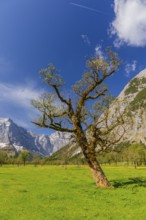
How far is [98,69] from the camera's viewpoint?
3719cm

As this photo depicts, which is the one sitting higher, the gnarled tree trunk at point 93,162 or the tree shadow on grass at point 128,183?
the gnarled tree trunk at point 93,162

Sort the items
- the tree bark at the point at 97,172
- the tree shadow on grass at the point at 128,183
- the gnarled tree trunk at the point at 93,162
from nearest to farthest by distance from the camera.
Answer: the tree bark at the point at 97,172, the gnarled tree trunk at the point at 93,162, the tree shadow on grass at the point at 128,183

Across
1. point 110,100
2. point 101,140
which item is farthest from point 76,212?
point 110,100

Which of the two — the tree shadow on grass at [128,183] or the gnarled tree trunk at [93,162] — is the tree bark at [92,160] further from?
the tree shadow on grass at [128,183]

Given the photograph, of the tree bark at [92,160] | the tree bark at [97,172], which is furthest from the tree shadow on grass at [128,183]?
the tree bark at [92,160]

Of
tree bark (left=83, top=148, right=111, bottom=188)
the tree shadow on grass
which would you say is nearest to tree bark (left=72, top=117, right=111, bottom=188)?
tree bark (left=83, top=148, right=111, bottom=188)

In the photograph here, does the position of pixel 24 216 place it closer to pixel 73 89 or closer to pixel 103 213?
pixel 103 213

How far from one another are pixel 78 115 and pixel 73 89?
5303mm

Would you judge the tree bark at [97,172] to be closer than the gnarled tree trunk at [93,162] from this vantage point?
Yes

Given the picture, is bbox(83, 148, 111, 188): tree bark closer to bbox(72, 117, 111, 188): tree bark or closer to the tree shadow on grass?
bbox(72, 117, 111, 188): tree bark

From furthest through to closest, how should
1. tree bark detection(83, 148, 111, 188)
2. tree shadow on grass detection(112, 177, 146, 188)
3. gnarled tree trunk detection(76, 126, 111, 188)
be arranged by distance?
tree shadow on grass detection(112, 177, 146, 188), gnarled tree trunk detection(76, 126, 111, 188), tree bark detection(83, 148, 111, 188)

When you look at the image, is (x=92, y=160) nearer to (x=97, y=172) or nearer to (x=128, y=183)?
(x=97, y=172)

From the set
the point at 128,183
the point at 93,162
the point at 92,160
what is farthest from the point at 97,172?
the point at 128,183

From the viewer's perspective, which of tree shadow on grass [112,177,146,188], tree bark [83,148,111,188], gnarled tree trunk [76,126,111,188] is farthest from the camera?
tree shadow on grass [112,177,146,188]
